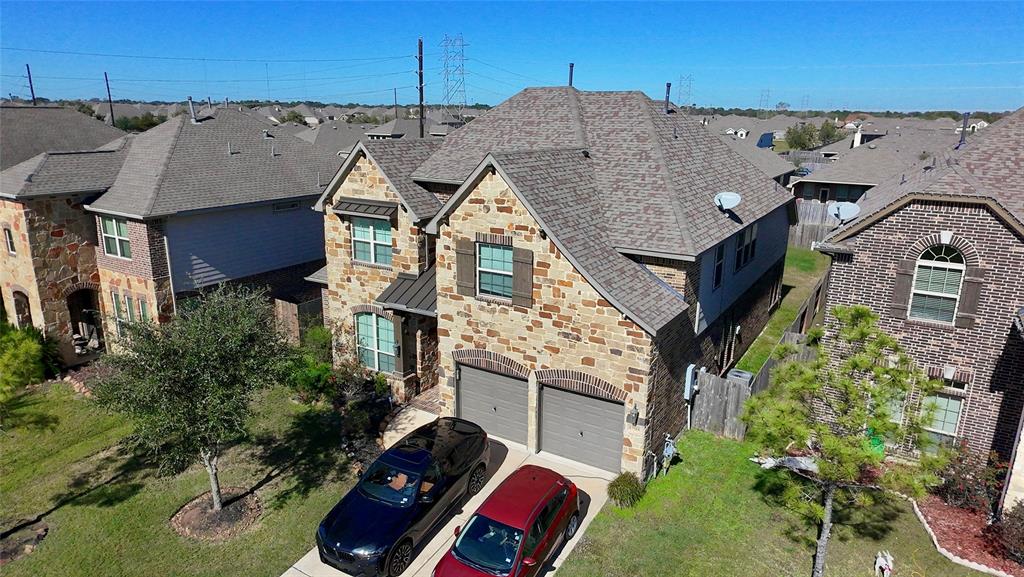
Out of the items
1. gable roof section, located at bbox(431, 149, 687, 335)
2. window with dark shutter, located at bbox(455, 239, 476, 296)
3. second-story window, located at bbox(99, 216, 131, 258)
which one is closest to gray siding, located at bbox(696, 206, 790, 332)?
gable roof section, located at bbox(431, 149, 687, 335)

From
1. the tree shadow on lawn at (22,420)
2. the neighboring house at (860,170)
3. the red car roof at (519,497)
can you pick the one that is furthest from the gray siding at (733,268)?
the neighboring house at (860,170)

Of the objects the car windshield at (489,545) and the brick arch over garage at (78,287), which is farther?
the brick arch over garage at (78,287)

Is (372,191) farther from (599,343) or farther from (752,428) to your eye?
(752,428)

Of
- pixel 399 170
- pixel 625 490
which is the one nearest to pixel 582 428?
pixel 625 490

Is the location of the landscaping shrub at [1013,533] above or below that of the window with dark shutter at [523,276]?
below

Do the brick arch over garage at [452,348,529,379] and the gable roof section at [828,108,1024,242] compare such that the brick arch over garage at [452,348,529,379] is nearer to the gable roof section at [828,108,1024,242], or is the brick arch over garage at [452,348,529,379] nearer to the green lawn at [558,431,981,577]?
the green lawn at [558,431,981,577]

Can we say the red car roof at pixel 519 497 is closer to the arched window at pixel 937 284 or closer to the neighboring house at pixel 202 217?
the arched window at pixel 937 284

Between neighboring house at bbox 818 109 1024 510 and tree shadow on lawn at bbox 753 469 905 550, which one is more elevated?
neighboring house at bbox 818 109 1024 510

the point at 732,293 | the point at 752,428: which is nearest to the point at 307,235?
the point at 732,293
